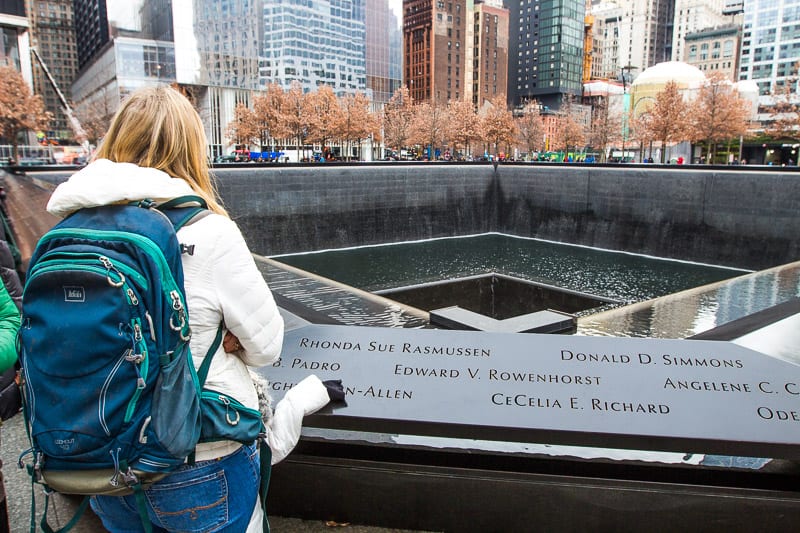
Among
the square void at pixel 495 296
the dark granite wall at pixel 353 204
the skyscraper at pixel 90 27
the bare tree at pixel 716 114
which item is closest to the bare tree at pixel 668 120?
the bare tree at pixel 716 114

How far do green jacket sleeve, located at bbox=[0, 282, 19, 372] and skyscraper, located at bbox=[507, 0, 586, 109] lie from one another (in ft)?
446

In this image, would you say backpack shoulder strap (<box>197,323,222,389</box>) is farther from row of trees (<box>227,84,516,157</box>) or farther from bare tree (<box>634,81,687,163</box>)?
row of trees (<box>227,84,516,157</box>)

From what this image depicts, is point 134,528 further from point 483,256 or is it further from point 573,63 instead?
point 573,63

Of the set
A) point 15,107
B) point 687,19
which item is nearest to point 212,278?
point 15,107

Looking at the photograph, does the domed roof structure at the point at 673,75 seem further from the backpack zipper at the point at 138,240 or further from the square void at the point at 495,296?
the backpack zipper at the point at 138,240

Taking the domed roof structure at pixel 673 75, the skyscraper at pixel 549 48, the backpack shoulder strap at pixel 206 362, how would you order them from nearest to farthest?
the backpack shoulder strap at pixel 206 362, the domed roof structure at pixel 673 75, the skyscraper at pixel 549 48

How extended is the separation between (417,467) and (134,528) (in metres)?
1.52

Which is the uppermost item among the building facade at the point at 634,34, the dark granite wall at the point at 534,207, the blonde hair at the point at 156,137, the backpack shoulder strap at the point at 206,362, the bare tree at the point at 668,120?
the building facade at the point at 634,34

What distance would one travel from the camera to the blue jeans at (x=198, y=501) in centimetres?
157

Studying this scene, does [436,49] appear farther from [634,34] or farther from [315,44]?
[634,34]

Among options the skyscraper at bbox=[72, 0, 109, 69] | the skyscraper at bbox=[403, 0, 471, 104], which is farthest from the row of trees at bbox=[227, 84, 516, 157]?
the skyscraper at bbox=[403, 0, 471, 104]

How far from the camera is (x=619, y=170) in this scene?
66.5 ft

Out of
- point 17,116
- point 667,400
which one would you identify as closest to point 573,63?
point 17,116

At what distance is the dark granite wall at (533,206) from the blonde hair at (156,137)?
15.7m
